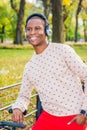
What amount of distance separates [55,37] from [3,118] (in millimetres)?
13765

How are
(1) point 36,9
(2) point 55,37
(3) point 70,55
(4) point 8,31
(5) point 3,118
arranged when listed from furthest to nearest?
(4) point 8,31, (1) point 36,9, (2) point 55,37, (5) point 3,118, (3) point 70,55

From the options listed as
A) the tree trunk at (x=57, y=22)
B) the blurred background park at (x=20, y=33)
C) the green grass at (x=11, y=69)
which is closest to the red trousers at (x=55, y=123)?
the blurred background park at (x=20, y=33)

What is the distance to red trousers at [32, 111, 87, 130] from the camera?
3.90 meters

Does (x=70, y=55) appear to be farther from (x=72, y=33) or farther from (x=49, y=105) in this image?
(x=72, y=33)

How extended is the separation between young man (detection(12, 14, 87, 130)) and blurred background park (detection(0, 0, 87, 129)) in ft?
6.31

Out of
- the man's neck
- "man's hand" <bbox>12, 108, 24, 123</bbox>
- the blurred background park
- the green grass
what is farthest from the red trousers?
the green grass

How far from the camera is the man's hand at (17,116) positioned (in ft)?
13.3

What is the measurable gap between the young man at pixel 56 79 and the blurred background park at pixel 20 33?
6.31 ft

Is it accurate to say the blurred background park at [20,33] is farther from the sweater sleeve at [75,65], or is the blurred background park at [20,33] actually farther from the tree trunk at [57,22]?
the sweater sleeve at [75,65]

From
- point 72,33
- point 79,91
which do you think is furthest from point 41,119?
point 72,33

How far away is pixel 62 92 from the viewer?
12.6 ft

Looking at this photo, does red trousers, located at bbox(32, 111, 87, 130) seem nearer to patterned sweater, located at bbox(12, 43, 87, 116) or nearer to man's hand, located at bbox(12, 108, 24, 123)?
patterned sweater, located at bbox(12, 43, 87, 116)

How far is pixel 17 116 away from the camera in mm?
4074

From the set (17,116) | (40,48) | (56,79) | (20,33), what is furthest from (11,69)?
(20,33)
